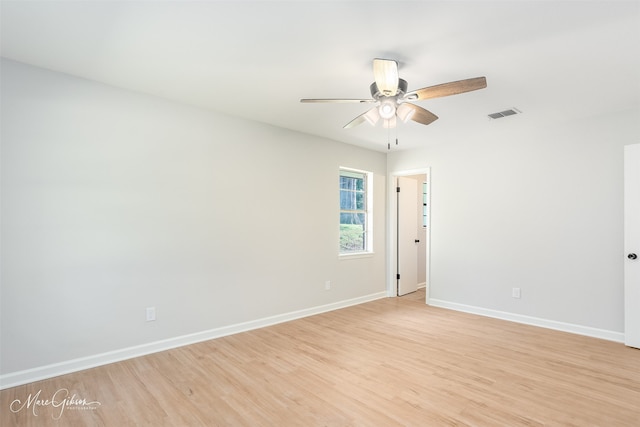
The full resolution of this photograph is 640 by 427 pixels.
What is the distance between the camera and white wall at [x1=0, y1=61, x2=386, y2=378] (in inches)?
99.9

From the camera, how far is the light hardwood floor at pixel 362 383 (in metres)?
2.10

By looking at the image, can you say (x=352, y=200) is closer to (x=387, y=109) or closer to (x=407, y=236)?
(x=407, y=236)

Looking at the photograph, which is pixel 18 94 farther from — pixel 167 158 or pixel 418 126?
pixel 418 126

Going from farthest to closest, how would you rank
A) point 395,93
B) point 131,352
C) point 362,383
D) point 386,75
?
point 131,352 → point 362,383 → point 395,93 → point 386,75

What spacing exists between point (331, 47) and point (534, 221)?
3390mm

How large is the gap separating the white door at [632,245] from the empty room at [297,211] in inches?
0.8

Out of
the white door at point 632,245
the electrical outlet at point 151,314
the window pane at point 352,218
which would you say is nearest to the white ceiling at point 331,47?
the white door at point 632,245

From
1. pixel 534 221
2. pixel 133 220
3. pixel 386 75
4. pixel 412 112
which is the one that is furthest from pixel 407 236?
pixel 133 220

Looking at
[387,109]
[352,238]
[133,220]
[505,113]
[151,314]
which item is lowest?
[151,314]

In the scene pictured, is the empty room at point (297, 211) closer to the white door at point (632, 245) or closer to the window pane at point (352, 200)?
the white door at point (632, 245)

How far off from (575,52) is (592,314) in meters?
2.89

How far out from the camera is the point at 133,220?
3.02 m

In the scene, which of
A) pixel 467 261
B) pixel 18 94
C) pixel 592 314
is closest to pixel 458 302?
pixel 467 261

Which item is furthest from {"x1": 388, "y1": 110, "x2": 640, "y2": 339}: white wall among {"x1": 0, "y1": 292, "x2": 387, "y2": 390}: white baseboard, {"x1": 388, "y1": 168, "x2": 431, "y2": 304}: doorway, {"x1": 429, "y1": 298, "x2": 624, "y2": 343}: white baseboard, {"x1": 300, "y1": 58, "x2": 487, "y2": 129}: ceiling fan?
{"x1": 0, "y1": 292, "x2": 387, "y2": 390}: white baseboard
